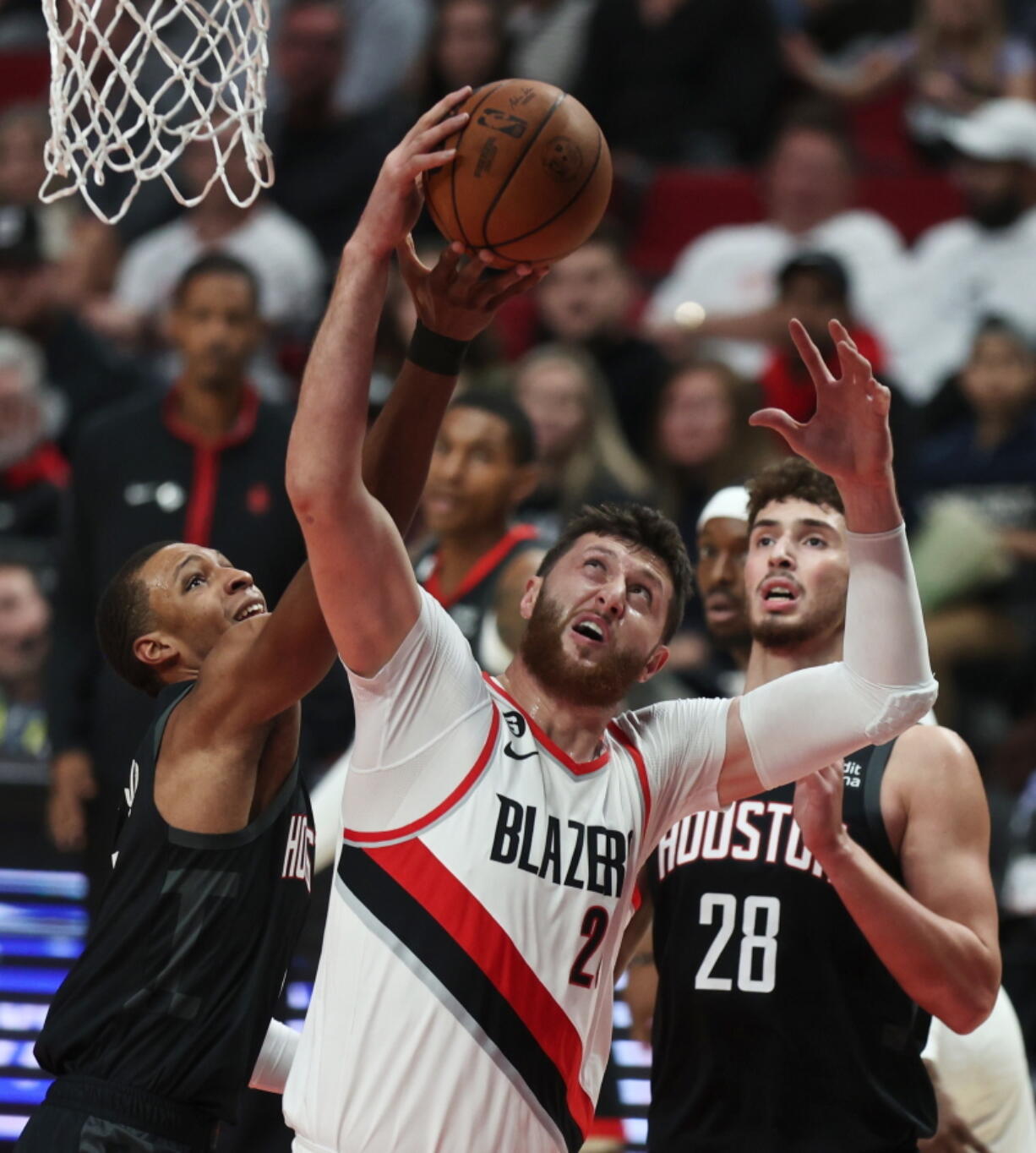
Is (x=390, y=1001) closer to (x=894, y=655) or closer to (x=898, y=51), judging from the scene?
(x=894, y=655)

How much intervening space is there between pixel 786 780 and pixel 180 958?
51.1 inches

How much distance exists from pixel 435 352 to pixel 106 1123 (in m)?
1.68

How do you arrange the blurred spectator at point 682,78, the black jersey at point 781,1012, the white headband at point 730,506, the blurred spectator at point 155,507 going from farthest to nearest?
the blurred spectator at point 682,78
the blurred spectator at point 155,507
the white headband at point 730,506
the black jersey at point 781,1012

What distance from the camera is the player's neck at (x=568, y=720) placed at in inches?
148

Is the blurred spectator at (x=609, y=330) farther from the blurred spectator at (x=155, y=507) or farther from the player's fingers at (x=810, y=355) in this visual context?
the player's fingers at (x=810, y=355)

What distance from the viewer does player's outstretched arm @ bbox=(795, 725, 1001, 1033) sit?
3.78 m

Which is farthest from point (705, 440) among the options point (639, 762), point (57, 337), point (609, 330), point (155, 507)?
point (639, 762)

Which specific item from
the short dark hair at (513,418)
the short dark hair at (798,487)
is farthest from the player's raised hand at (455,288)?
the short dark hair at (513,418)

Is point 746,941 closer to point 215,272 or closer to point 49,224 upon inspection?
point 215,272

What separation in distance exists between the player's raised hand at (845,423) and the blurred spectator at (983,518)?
12.6ft

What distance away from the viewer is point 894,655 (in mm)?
3623

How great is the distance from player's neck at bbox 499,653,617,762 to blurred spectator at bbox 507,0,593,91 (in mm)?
8144

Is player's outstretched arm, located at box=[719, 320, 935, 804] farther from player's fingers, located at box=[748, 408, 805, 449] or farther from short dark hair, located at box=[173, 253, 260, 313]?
short dark hair, located at box=[173, 253, 260, 313]

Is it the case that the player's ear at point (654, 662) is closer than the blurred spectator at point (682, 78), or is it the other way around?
the player's ear at point (654, 662)
